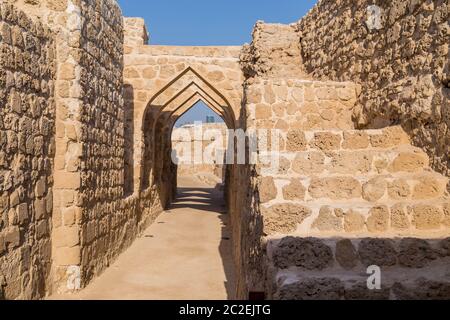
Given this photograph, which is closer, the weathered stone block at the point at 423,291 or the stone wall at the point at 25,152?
the weathered stone block at the point at 423,291

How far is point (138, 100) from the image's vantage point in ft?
30.5

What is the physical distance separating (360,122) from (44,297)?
162 inches

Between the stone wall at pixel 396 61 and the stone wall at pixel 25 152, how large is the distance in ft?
11.3

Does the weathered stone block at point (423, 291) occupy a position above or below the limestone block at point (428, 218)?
below

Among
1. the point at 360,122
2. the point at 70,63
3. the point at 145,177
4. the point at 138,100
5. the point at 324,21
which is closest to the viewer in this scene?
the point at 70,63

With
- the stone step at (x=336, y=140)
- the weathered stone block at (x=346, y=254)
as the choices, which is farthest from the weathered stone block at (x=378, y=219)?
the stone step at (x=336, y=140)

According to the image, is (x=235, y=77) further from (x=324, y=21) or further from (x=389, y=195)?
(x=389, y=195)

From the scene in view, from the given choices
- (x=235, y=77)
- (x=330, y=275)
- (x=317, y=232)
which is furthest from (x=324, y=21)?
(x=330, y=275)

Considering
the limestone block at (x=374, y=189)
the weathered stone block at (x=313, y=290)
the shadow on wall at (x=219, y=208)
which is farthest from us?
the shadow on wall at (x=219, y=208)

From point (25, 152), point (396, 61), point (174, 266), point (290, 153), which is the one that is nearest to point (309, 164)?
point (290, 153)

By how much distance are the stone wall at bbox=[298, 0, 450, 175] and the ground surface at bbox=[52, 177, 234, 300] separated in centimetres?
294

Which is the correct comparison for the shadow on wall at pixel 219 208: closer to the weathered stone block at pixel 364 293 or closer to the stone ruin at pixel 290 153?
the stone ruin at pixel 290 153

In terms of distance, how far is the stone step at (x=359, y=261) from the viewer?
2301 millimetres

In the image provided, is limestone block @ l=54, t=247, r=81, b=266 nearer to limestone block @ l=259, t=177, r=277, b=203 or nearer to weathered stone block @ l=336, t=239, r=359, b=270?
limestone block @ l=259, t=177, r=277, b=203
